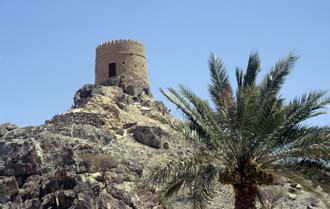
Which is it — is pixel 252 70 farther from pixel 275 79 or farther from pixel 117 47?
pixel 117 47

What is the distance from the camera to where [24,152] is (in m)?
43.1

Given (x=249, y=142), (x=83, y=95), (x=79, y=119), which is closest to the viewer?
(x=249, y=142)

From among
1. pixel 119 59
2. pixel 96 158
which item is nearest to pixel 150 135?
pixel 96 158

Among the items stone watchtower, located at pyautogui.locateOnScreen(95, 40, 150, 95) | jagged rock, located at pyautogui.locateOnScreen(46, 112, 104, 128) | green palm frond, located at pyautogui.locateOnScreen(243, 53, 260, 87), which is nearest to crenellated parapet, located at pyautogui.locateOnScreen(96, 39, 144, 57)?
stone watchtower, located at pyautogui.locateOnScreen(95, 40, 150, 95)

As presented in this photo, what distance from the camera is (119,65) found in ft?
188

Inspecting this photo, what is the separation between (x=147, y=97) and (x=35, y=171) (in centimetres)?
1963

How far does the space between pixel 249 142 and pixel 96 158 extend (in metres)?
27.9

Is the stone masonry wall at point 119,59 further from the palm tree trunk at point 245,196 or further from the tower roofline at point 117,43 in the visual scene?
the palm tree trunk at point 245,196

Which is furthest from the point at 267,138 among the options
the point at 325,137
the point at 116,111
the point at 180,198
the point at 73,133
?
the point at 116,111

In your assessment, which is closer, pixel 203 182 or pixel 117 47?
pixel 203 182

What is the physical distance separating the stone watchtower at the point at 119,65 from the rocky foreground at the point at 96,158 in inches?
46.7

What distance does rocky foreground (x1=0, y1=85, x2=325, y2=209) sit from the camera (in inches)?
1431

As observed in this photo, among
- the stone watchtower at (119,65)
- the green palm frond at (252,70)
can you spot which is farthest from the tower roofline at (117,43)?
the green palm frond at (252,70)

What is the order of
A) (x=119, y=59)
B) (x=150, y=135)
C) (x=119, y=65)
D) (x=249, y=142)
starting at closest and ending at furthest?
(x=249, y=142) → (x=150, y=135) → (x=119, y=65) → (x=119, y=59)
